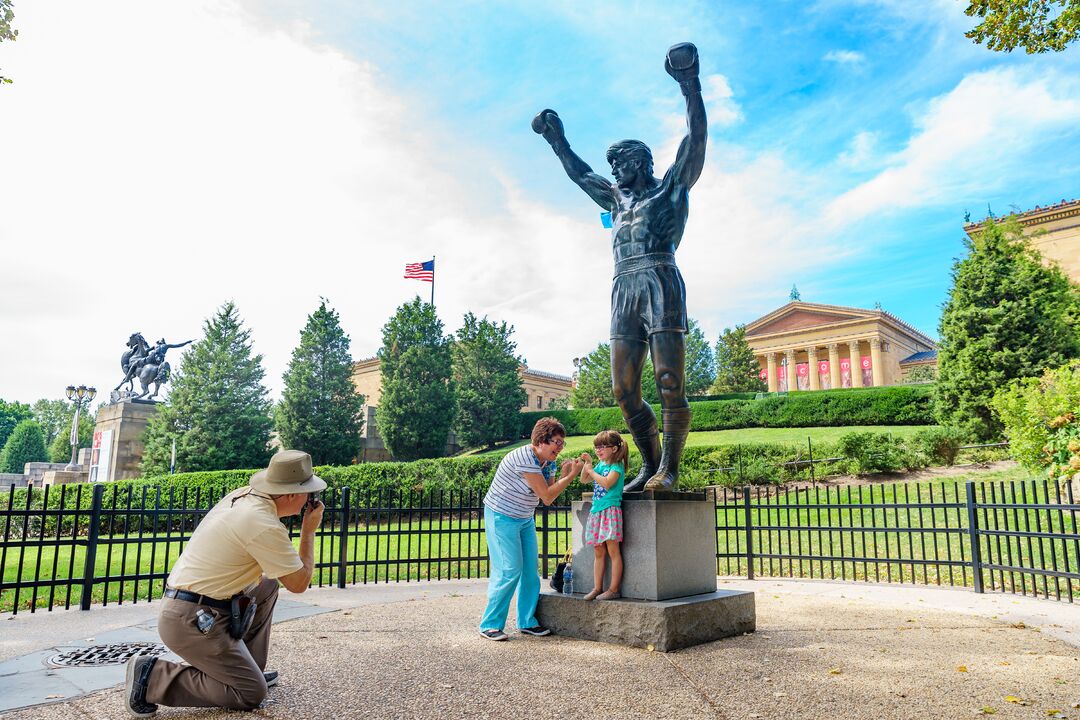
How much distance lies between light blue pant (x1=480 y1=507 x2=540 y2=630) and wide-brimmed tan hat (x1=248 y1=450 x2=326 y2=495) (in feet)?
5.95

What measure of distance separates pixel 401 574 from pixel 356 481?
31.2 feet

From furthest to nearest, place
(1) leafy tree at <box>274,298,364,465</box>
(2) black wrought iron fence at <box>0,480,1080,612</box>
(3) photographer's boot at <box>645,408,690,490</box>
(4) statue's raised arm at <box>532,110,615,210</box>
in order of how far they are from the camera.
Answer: (1) leafy tree at <box>274,298,364,465</box>
(2) black wrought iron fence at <box>0,480,1080,612</box>
(4) statue's raised arm at <box>532,110,615,210</box>
(3) photographer's boot at <box>645,408,690,490</box>

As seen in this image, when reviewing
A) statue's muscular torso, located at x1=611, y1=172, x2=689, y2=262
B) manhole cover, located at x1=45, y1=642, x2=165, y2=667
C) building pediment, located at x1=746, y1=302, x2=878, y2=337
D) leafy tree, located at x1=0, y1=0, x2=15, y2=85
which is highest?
building pediment, located at x1=746, y1=302, x2=878, y2=337

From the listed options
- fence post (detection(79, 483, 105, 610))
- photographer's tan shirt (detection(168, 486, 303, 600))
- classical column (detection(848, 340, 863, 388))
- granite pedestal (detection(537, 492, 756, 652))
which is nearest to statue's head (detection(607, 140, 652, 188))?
granite pedestal (detection(537, 492, 756, 652))

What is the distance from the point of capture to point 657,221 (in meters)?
6.07

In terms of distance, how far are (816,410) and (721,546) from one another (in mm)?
24890

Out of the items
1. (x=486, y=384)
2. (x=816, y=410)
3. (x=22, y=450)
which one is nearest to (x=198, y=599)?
(x=816, y=410)

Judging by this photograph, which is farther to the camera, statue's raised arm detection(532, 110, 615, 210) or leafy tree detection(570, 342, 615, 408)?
leafy tree detection(570, 342, 615, 408)

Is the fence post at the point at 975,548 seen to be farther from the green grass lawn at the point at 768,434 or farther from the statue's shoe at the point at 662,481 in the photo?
the green grass lawn at the point at 768,434

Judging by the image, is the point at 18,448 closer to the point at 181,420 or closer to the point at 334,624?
the point at 181,420

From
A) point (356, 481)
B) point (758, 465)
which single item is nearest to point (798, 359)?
point (758, 465)

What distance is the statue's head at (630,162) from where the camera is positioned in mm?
6316

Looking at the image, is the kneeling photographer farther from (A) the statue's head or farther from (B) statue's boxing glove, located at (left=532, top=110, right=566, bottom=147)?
(B) statue's boxing glove, located at (left=532, top=110, right=566, bottom=147)

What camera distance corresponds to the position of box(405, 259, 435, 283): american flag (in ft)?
137
